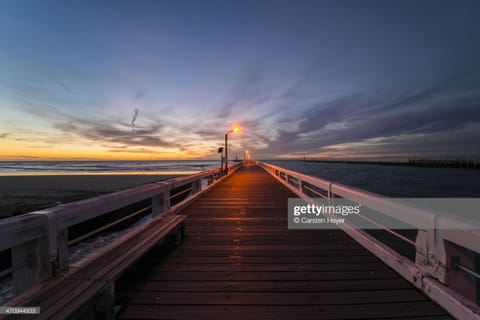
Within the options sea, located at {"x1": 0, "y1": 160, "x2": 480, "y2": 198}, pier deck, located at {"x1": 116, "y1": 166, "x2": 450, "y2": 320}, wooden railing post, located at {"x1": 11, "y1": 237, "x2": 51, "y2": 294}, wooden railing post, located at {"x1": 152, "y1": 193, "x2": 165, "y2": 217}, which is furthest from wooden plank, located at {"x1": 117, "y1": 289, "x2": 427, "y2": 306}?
sea, located at {"x1": 0, "y1": 160, "x2": 480, "y2": 198}

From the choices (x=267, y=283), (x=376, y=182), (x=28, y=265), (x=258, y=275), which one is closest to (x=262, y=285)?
(x=267, y=283)

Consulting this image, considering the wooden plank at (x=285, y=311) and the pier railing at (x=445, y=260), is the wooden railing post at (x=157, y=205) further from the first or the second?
the pier railing at (x=445, y=260)

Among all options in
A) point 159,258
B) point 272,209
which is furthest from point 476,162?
point 159,258

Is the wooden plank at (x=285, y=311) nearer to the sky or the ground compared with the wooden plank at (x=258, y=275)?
nearer to the ground

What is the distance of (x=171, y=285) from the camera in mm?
2418

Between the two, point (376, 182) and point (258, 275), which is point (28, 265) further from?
point (376, 182)

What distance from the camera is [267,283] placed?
2455mm

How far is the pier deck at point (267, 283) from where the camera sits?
2027 mm

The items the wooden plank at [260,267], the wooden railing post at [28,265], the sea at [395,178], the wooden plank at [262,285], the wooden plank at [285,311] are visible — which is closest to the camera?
the wooden railing post at [28,265]

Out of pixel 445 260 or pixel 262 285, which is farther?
pixel 262 285

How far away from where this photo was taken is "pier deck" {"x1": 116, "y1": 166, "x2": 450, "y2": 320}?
2.03 meters

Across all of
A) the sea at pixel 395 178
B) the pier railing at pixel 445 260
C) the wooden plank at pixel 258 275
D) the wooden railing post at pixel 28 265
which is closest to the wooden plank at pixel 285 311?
the pier railing at pixel 445 260

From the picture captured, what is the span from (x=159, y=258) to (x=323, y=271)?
7.99 ft

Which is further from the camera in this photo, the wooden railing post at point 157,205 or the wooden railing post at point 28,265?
the wooden railing post at point 157,205
